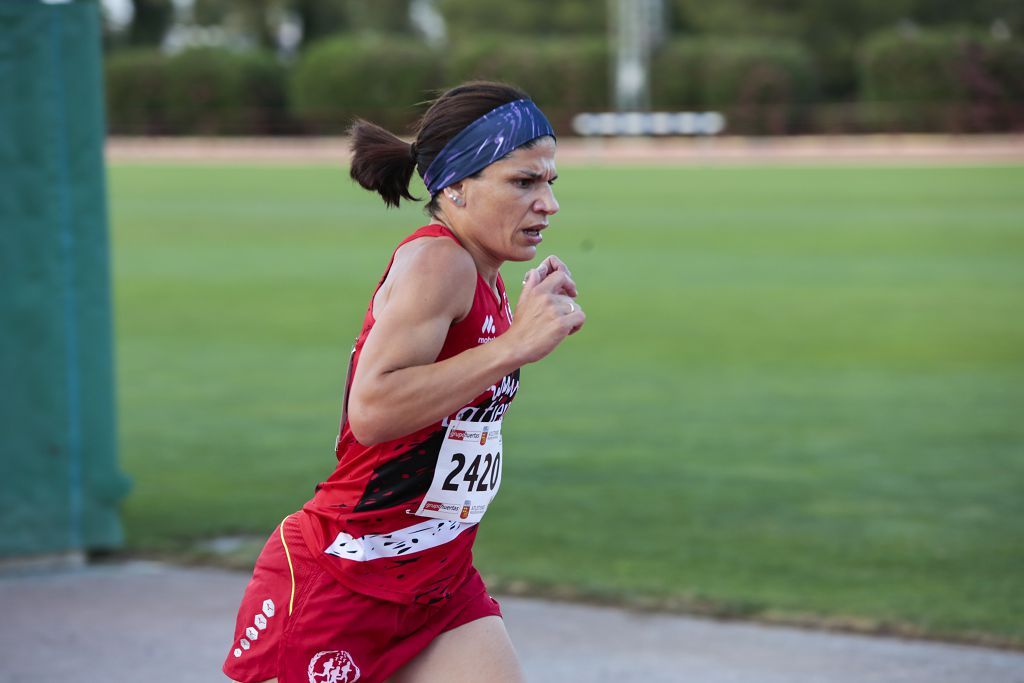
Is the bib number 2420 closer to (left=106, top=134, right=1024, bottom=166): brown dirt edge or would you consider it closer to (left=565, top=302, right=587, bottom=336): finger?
(left=565, top=302, right=587, bottom=336): finger

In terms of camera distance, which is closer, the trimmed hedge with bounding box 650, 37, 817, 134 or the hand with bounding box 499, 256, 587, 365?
the hand with bounding box 499, 256, 587, 365

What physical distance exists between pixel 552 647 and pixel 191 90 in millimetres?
57683

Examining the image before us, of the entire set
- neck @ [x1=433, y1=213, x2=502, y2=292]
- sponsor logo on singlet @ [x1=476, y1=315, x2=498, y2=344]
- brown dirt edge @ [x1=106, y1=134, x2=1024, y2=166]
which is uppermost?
neck @ [x1=433, y1=213, x2=502, y2=292]

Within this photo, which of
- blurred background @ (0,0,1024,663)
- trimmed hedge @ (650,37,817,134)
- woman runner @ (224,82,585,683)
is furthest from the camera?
trimmed hedge @ (650,37,817,134)

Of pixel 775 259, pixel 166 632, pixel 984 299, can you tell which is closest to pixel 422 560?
pixel 166 632

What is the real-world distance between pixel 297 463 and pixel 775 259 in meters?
12.4

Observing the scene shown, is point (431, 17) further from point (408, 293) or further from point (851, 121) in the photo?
point (408, 293)

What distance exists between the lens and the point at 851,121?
48.6 m

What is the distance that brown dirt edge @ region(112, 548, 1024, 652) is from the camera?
5.27 m

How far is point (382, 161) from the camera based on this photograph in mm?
3320

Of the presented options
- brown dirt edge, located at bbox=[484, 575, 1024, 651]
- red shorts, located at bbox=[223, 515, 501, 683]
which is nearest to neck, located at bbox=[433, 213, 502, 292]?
red shorts, located at bbox=[223, 515, 501, 683]

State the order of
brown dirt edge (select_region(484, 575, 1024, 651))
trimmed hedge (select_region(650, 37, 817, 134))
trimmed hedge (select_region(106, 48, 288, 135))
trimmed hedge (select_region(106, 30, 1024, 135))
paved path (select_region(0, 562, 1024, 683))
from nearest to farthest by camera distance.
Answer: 1. paved path (select_region(0, 562, 1024, 683))
2. brown dirt edge (select_region(484, 575, 1024, 651))
3. trimmed hedge (select_region(106, 30, 1024, 135))
4. trimmed hedge (select_region(650, 37, 817, 134))
5. trimmed hedge (select_region(106, 48, 288, 135))

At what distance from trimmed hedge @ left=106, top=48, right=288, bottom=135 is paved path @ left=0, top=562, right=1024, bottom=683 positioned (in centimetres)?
5479

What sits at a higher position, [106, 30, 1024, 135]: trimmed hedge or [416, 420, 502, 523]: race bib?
[416, 420, 502, 523]: race bib
